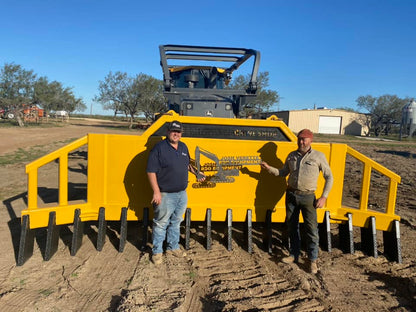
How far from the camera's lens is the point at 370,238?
385 cm

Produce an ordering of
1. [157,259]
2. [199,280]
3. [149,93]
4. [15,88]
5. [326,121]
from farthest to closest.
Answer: [326,121], [149,93], [15,88], [157,259], [199,280]

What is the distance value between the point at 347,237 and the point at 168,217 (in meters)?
2.28

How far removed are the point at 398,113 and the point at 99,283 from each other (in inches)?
2140

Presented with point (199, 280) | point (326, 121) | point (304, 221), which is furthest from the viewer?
point (326, 121)

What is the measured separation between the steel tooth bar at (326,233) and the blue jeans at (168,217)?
181 centimetres

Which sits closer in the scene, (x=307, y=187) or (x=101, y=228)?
(x=307, y=187)

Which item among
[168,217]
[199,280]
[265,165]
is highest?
[265,165]

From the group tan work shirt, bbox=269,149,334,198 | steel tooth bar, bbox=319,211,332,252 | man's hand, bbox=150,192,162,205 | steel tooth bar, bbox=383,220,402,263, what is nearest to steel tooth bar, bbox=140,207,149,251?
man's hand, bbox=150,192,162,205

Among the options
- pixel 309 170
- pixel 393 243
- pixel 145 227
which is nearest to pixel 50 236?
pixel 145 227

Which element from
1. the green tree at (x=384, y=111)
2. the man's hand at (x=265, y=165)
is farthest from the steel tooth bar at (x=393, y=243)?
the green tree at (x=384, y=111)

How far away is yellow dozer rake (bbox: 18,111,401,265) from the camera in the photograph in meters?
3.73

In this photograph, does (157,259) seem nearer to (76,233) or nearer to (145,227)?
(145,227)

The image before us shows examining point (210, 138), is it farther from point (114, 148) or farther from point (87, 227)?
point (87, 227)

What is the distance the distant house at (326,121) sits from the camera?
43.0 meters
